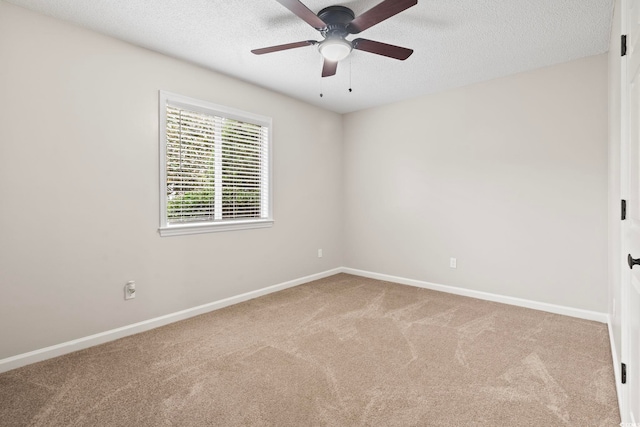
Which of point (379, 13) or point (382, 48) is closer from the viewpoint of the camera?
point (379, 13)

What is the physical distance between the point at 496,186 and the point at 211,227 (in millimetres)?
3134

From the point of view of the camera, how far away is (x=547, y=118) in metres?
3.33

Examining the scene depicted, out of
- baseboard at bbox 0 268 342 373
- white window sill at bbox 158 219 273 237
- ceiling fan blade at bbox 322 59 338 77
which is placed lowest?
baseboard at bbox 0 268 342 373

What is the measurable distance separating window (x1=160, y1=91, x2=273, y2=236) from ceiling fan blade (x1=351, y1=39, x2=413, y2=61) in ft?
5.64

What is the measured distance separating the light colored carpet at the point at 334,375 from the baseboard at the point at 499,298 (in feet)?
0.40

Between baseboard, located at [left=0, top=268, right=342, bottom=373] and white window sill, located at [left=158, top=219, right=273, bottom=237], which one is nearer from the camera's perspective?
baseboard, located at [left=0, top=268, right=342, bottom=373]

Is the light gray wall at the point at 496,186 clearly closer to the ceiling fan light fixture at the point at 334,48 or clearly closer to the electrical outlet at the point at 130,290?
the ceiling fan light fixture at the point at 334,48

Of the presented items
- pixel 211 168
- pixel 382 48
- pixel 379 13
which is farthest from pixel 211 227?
pixel 379 13

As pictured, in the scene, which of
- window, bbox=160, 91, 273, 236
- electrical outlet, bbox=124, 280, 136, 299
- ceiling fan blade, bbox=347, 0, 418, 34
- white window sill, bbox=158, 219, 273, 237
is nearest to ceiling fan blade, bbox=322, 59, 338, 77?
ceiling fan blade, bbox=347, 0, 418, 34

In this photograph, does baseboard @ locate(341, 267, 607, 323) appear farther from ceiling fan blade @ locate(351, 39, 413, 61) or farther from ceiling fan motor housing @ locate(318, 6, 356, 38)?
ceiling fan motor housing @ locate(318, 6, 356, 38)

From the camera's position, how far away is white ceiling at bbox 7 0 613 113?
7.59 ft

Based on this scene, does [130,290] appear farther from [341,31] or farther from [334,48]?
[341,31]

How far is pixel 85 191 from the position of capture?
8.54 feet

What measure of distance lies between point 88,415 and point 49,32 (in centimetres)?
260
